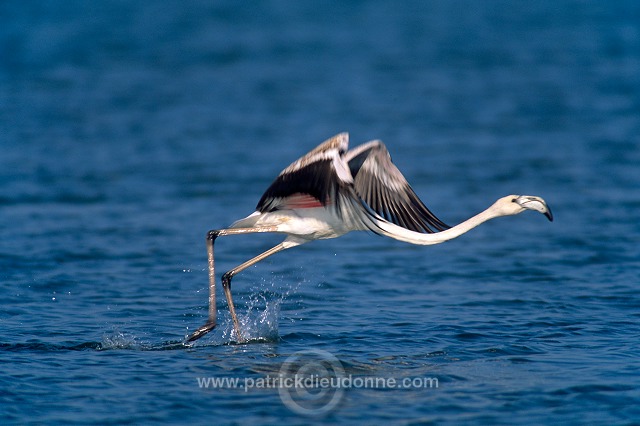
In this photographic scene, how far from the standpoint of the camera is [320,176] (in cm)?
925

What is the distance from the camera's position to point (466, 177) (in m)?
19.1

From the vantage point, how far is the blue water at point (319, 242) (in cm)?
893

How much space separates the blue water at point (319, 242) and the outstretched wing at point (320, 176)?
1.54 meters

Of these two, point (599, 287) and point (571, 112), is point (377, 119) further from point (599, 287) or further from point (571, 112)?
point (599, 287)

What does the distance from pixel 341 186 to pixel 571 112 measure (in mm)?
16986

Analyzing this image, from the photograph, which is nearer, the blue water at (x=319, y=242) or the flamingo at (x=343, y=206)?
the blue water at (x=319, y=242)

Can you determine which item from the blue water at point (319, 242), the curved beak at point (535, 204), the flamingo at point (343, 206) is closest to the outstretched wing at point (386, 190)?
the flamingo at point (343, 206)

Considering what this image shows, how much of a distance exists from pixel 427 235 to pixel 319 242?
620 centimetres

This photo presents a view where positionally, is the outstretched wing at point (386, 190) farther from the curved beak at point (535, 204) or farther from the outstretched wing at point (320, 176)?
the curved beak at point (535, 204)

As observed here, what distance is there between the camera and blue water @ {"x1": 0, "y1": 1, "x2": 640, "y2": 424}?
893 centimetres

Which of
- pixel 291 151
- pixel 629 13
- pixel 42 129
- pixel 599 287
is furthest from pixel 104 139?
pixel 629 13

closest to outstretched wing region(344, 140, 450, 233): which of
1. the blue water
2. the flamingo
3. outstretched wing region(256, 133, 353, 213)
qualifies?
the flamingo

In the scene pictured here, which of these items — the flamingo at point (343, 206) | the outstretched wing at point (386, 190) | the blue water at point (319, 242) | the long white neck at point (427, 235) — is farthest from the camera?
the outstretched wing at point (386, 190)

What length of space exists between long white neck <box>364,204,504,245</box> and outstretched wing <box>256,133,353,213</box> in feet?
1.81
